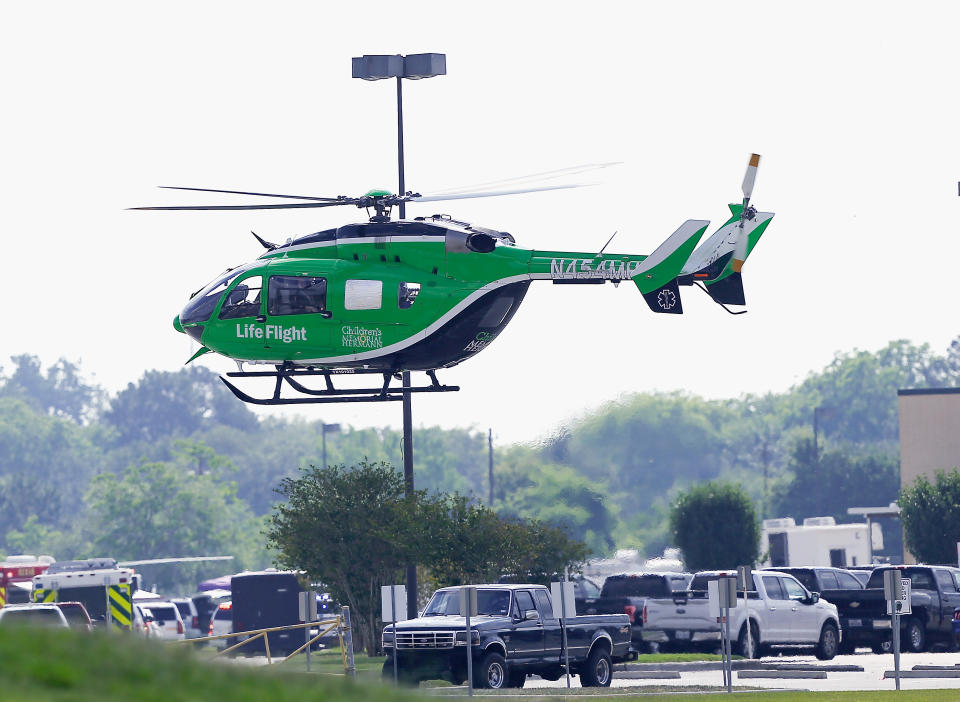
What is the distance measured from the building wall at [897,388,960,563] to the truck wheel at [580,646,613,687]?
3195 cm

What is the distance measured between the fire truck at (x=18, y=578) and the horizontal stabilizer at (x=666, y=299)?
1703 centimetres

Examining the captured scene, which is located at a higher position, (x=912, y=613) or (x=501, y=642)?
(x=501, y=642)

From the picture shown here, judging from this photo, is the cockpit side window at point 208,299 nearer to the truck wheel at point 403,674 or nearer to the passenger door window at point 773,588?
the truck wheel at point 403,674

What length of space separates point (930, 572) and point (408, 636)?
14692 millimetres

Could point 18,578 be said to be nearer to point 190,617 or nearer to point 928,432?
point 190,617

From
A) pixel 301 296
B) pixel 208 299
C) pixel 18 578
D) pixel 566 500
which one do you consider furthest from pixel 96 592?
pixel 566 500

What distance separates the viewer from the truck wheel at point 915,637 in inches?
1310

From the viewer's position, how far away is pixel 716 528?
174ft

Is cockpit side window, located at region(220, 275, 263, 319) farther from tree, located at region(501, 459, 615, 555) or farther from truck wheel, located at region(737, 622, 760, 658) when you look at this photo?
tree, located at region(501, 459, 615, 555)

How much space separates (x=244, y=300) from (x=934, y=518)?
99.0ft

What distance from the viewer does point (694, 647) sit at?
3112 cm

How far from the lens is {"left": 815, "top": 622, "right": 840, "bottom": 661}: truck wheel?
3130 cm

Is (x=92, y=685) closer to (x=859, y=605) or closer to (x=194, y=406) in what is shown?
(x=859, y=605)

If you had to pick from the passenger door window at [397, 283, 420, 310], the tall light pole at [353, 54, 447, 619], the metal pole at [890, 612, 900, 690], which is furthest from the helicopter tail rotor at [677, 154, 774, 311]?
the tall light pole at [353, 54, 447, 619]
